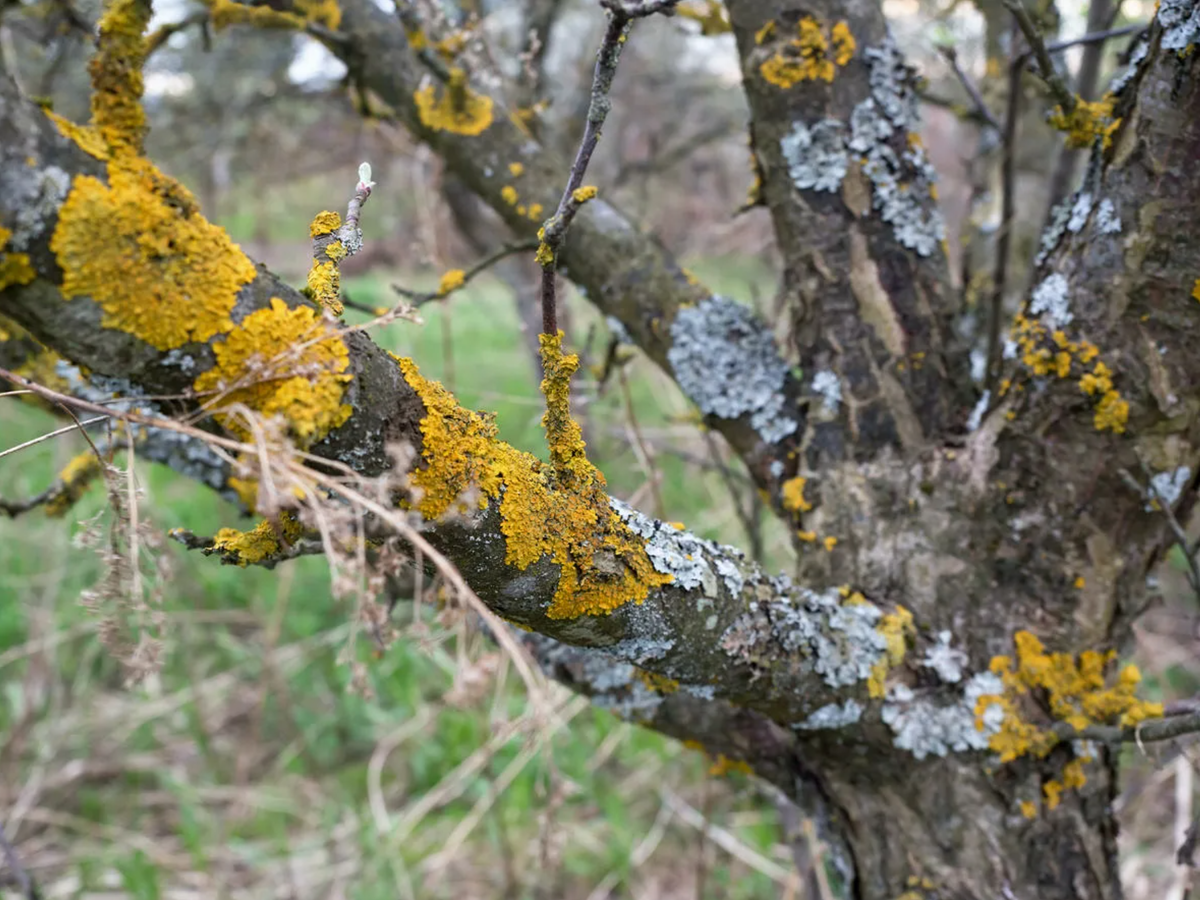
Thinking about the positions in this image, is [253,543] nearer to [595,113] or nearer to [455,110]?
[595,113]

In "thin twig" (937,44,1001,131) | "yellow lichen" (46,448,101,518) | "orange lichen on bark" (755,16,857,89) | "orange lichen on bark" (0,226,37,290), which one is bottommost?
"orange lichen on bark" (0,226,37,290)

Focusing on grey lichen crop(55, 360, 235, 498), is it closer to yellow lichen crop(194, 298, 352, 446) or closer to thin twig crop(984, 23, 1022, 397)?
yellow lichen crop(194, 298, 352, 446)

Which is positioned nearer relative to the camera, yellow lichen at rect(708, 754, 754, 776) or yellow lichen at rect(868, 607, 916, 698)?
yellow lichen at rect(868, 607, 916, 698)

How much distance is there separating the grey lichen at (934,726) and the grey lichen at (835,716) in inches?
2.0

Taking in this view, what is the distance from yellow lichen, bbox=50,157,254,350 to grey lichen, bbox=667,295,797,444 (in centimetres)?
89

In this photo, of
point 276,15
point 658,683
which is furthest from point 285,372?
point 276,15

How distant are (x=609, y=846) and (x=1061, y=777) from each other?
182 cm

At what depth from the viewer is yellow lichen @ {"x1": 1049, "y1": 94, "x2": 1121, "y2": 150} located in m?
1.15

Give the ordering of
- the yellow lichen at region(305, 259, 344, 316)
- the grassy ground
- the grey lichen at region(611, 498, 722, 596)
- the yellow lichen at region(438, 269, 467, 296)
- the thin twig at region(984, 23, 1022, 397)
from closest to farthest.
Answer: the yellow lichen at region(305, 259, 344, 316), the grey lichen at region(611, 498, 722, 596), the yellow lichen at region(438, 269, 467, 296), the thin twig at region(984, 23, 1022, 397), the grassy ground

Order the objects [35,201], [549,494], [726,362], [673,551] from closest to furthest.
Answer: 1. [35,201]
2. [549,494]
3. [673,551]
4. [726,362]

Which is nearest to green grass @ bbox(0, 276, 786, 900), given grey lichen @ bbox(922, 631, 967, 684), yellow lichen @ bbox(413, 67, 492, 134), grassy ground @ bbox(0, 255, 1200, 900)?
grassy ground @ bbox(0, 255, 1200, 900)

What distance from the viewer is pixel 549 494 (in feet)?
2.81

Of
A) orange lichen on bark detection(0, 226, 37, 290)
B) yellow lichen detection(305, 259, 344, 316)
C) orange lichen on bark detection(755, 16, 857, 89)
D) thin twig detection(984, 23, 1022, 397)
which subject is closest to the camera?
orange lichen on bark detection(0, 226, 37, 290)

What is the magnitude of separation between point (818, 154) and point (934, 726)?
921 mm
